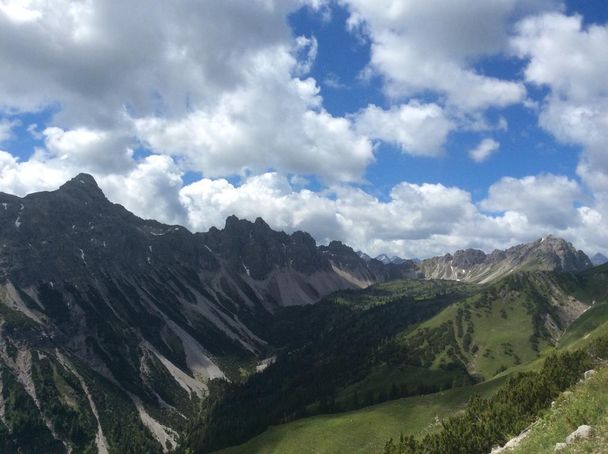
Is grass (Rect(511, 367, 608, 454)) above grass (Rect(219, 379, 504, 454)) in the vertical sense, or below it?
above

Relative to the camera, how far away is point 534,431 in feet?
111

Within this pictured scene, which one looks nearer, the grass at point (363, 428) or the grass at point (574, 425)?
the grass at point (574, 425)

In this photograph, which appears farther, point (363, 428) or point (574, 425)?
point (363, 428)

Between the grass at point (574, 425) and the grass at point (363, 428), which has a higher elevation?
the grass at point (574, 425)

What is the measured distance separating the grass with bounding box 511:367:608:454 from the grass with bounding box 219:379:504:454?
379 feet

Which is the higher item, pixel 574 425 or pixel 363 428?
pixel 574 425

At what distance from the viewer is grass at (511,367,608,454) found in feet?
79.3

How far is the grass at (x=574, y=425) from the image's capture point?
79.3 feet

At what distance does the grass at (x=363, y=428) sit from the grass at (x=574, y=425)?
115459 millimetres

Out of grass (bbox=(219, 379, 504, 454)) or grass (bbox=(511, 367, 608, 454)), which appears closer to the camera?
grass (bbox=(511, 367, 608, 454))

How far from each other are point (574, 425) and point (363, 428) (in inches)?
5359

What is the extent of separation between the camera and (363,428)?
15488cm

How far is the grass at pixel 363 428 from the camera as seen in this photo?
147 m

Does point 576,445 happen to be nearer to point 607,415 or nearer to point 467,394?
point 607,415
